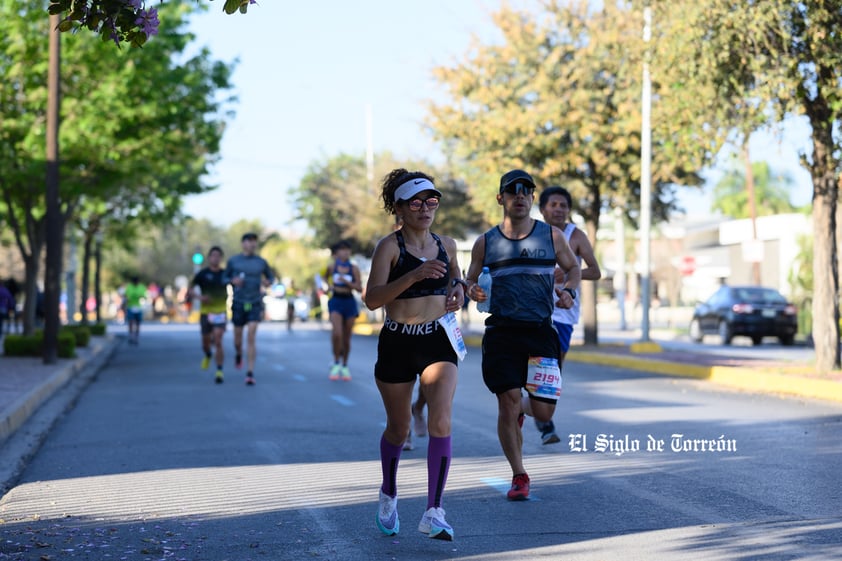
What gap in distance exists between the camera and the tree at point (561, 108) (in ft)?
83.3

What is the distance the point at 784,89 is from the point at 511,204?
30.9 ft

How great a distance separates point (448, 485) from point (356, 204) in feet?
Result: 138

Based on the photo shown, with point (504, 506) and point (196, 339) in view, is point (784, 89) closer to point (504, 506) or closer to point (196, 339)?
point (504, 506)

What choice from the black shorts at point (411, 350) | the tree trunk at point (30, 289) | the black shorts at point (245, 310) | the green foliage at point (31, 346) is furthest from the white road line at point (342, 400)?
the tree trunk at point (30, 289)

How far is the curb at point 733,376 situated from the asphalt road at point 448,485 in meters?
0.72

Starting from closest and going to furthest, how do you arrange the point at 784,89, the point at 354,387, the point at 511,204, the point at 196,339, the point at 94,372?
the point at 511,204 → the point at 784,89 → the point at 354,387 → the point at 94,372 → the point at 196,339

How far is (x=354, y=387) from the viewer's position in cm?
1738

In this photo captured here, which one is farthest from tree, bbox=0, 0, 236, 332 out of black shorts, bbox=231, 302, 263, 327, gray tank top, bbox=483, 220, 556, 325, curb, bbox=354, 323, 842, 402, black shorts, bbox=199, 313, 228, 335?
gray tank top, bbox=483, 220, 556, 325

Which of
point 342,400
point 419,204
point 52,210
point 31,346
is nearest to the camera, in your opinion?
point 419,204

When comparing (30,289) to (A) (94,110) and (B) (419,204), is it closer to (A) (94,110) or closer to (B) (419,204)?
(A) (94,110)

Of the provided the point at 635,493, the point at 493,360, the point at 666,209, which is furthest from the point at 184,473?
the point at 666,209

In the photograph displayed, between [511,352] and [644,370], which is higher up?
[511,352]

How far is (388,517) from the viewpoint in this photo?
673cm

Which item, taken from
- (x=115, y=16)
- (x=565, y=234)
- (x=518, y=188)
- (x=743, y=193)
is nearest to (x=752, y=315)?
(x=565, y=234)
